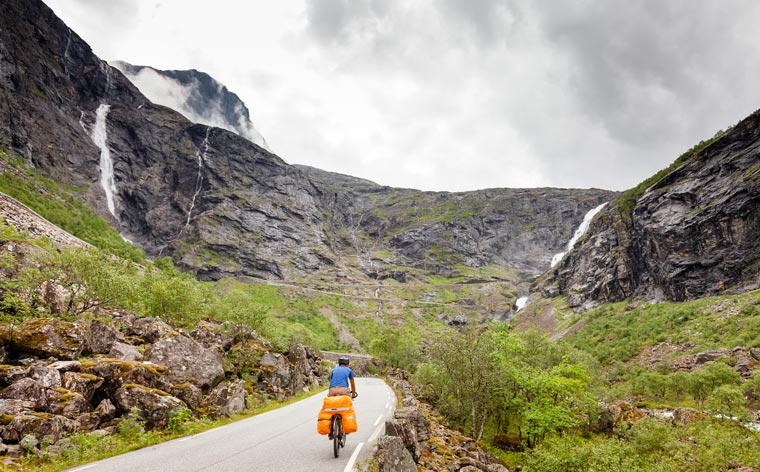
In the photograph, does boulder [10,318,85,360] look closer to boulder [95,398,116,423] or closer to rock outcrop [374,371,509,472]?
boulder [95,398,116,423]

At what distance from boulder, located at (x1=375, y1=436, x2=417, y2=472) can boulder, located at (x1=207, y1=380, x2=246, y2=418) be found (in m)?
11.2

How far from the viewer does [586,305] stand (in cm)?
10012

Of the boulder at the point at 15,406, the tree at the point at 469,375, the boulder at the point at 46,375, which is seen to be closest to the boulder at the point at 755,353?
the tree at the point at 469,375

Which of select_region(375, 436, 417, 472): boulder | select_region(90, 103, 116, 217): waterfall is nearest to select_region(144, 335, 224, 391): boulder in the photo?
select_region(375, 436, 417, 472): boulder

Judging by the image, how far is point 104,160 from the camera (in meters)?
156

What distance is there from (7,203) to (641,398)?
98.9m

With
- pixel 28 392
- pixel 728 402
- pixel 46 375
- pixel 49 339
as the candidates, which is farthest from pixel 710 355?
pixel 49 339

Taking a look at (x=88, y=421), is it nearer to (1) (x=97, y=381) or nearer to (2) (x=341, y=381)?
(1) (x=97, y=381)

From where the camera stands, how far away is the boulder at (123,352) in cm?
1555

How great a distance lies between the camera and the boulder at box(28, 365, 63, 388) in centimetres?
1129

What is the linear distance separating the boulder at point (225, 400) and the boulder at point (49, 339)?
228 inches

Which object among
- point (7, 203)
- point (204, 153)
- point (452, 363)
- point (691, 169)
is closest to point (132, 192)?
point (204, 153)

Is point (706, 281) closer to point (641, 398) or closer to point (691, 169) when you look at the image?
point (691, 169)

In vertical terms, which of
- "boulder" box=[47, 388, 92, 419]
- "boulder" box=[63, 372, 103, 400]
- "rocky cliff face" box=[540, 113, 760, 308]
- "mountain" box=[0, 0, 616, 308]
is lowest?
"boulder" box=[47, 388, 92, 419]
